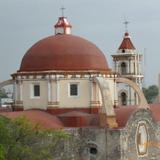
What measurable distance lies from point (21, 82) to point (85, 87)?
3139 millimetres

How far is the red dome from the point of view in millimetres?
25891

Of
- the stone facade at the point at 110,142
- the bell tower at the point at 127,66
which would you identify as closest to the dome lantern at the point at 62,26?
the stone facade at the point at 110,142

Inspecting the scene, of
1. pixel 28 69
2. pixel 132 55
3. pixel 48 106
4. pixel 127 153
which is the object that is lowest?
pixel 127 153

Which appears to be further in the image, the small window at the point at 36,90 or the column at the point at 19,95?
the column at the point at 19,95

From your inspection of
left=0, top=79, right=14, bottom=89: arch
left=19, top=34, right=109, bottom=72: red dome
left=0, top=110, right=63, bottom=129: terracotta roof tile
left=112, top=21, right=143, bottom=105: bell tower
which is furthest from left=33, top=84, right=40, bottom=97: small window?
left=112, top=21, right=143, bottom=105: bell tower

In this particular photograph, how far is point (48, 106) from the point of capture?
25.5m

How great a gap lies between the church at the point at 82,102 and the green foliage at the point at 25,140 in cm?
133

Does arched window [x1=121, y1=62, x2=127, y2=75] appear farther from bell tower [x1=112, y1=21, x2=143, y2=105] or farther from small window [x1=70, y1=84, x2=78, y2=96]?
small window [x1=70, y1=84, x2=78, y2=96]

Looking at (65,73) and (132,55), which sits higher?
(132,55)

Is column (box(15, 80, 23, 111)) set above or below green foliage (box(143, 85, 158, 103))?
below

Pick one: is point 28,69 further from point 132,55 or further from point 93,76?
point 132,55

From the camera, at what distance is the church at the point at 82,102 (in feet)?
77.4

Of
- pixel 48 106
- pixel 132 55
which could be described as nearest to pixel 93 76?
pixel 48 106

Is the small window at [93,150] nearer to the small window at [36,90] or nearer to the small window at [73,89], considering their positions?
the small window at [73,89]
